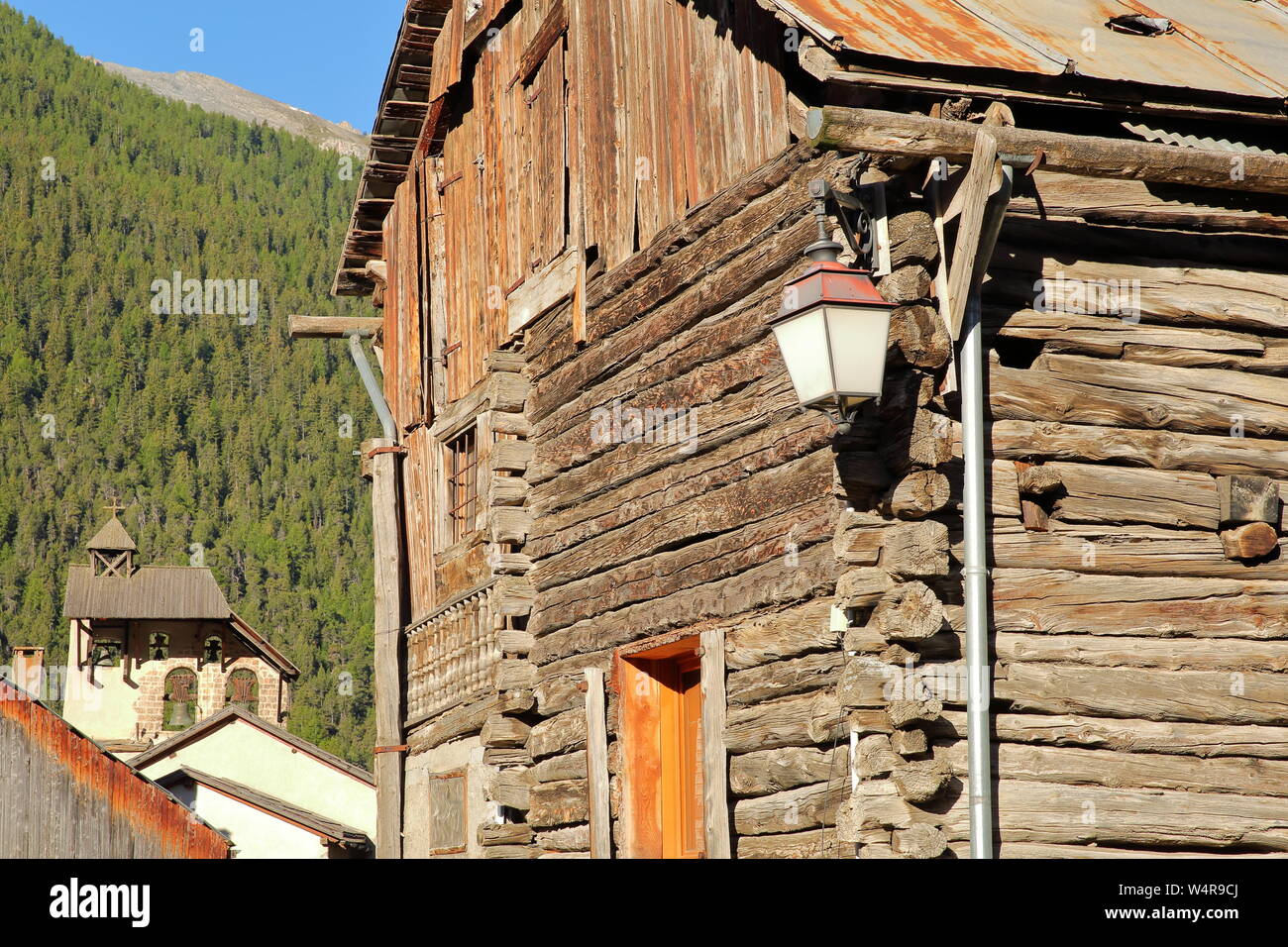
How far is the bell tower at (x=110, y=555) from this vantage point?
61.0 meters

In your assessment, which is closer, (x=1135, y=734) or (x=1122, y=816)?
(x=1122, y=816)

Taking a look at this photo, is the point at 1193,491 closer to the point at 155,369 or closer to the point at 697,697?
the point at 697,697

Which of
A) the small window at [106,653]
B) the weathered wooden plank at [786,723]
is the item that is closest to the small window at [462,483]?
the weathered wooden plank at [786,723]

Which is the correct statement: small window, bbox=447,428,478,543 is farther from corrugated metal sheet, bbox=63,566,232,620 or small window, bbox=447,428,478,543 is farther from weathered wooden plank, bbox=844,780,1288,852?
corrugated metal sheet, bbox=63,566,232,620

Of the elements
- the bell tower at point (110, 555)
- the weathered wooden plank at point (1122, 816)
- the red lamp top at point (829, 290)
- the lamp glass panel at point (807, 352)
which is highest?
the bell tower at point (110, 555)

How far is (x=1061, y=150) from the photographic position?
7496 millimetres

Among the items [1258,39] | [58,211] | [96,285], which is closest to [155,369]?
[96,285]

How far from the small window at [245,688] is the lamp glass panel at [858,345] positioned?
2161 inches

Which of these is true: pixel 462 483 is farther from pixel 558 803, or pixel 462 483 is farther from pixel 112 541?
pixel 112 541

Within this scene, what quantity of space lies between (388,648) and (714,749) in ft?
24.0

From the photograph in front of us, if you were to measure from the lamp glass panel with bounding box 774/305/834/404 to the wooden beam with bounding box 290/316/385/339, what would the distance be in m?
10.5

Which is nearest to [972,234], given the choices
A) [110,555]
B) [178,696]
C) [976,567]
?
[976,567]
